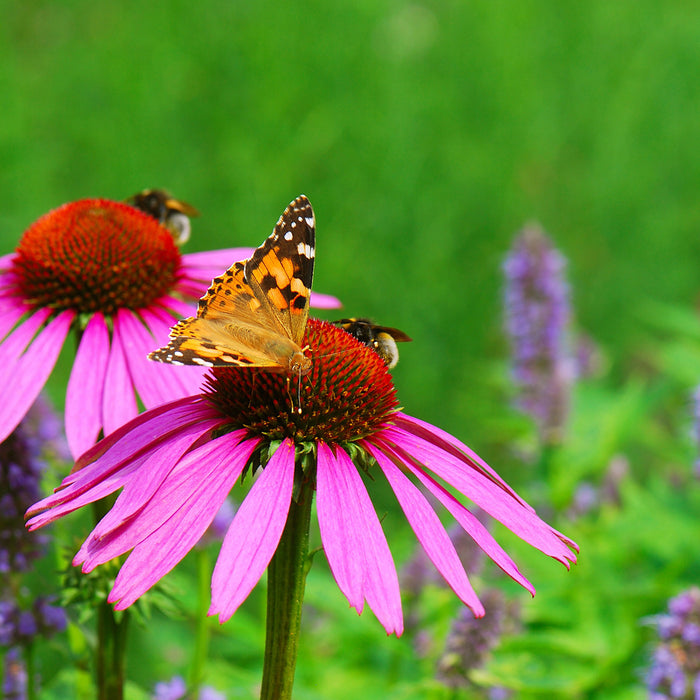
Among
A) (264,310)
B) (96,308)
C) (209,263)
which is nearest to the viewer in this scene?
(264,310)

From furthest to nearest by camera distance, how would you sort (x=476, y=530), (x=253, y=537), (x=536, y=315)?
1. (x=536, y=315)
2. (x=476, y=530)
3. (x=253, y=537)

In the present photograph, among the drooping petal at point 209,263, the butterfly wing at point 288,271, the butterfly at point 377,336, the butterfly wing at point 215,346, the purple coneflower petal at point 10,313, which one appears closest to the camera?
the butterfly wing at point 215,346

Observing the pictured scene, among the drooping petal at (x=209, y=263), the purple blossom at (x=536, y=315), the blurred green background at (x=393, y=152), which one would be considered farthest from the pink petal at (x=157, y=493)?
the blurred green background at (x=393, y=152)

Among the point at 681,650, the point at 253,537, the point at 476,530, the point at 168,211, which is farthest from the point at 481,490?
the point at 168,211

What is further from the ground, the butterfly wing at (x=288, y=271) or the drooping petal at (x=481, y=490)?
the butterfly wing at (x=288, y=271)

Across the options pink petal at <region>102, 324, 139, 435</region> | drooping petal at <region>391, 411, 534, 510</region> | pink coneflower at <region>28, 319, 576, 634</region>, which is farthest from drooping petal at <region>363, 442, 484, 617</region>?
pink petal at <region>102, 324, 139, 435</region>

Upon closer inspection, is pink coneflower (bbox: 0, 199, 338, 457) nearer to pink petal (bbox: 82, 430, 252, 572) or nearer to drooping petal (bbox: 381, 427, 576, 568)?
pink petal (bbox: 82, 430, 252, 572)

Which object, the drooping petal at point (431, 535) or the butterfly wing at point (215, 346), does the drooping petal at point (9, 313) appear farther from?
the drooping petal at point (431, 535)

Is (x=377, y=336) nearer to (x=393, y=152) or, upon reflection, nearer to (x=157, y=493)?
(x=157, y=493)
